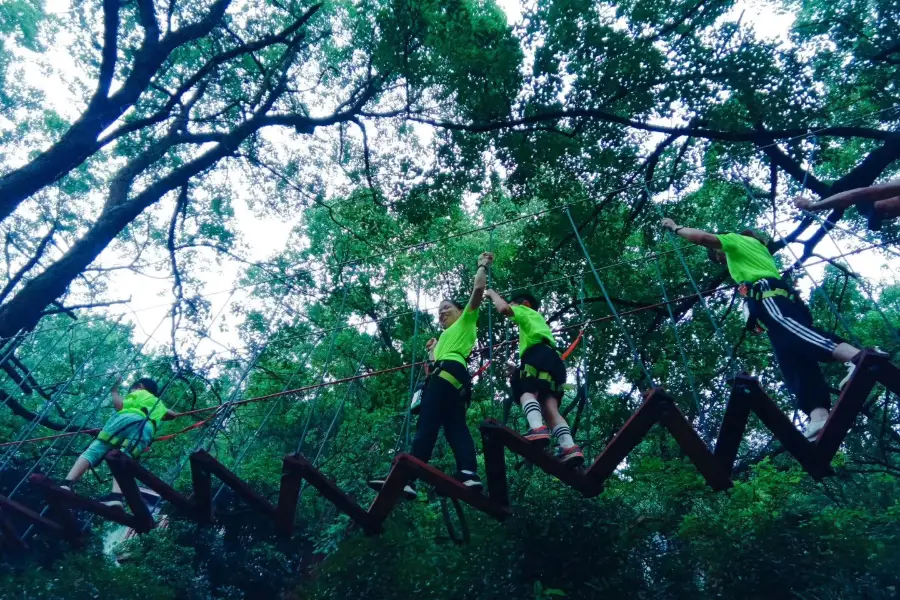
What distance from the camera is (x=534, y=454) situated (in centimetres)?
232

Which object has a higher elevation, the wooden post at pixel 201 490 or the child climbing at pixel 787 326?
the child climbing at pixel 787 326

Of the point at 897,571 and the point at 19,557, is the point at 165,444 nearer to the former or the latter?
the point at 19,557

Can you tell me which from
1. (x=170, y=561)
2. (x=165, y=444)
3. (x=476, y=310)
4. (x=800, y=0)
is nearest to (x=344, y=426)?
(x=170, y=561)

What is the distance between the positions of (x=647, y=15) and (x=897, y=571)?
5291 millimetres

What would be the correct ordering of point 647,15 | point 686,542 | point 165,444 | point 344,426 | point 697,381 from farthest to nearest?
point 165,444 < point 344,426 < point 697,381 < point 647,15 < point 686,542

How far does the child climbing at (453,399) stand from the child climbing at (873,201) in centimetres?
186

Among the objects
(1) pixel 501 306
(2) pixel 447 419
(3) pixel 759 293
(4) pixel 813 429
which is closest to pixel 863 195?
(3) pixel 759 293

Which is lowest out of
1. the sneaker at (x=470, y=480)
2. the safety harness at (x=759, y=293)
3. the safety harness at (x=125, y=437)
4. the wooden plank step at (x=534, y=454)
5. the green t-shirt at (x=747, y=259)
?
the safety harness at (x=125, y=437)

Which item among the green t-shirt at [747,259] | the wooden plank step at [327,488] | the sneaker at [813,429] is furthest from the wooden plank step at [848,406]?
the wooden plank step at [327,488]

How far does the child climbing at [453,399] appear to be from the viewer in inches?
103

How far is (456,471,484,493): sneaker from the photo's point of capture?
8.07 feet

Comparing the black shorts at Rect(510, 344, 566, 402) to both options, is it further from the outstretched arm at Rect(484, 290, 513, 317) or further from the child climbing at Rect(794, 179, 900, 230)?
the child climbing at Rect(794, 179, 900, 230)

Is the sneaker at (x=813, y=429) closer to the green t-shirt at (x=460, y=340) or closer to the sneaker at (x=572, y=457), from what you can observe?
the sneaker at (x=572, y=457)

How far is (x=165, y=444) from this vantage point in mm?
9516
